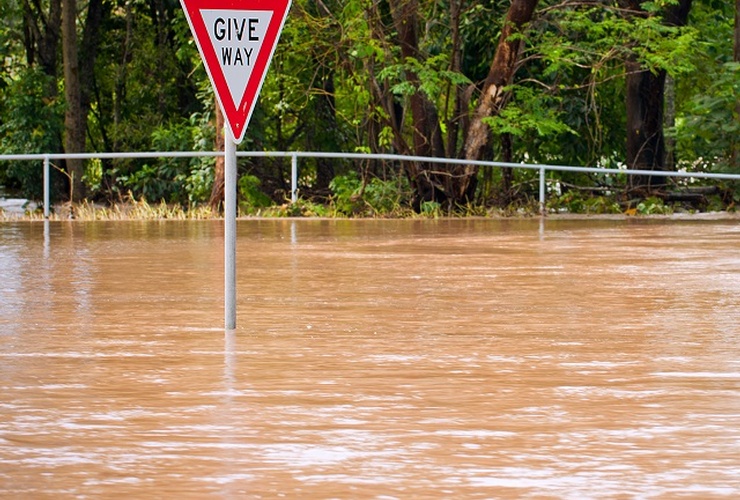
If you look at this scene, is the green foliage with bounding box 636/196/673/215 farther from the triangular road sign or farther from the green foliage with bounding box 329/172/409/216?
the triangular road sign

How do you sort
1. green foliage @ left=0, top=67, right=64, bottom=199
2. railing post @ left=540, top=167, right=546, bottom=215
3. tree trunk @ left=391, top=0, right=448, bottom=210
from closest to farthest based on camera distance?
railing post @ left=540, top=167, right=546, bottom=215
tree trunk @ left=391, top=0, right=448, bottom=210
green foliage @ left=0, top=67, right=64, bottom=199

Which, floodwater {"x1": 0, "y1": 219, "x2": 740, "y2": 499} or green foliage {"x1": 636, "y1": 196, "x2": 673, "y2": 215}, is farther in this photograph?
green foliage {"x1": 636, "y1": 196, "x2": 673, "y2": 215}

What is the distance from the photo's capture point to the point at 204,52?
8.73 metres

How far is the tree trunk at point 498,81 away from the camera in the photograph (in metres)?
26.8

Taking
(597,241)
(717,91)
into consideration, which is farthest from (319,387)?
(717,91)

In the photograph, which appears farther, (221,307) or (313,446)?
(221,307)

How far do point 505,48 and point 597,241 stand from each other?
9.44 m

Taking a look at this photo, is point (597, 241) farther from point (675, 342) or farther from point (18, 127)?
point (18, 127)

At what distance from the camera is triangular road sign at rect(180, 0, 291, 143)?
876 cm

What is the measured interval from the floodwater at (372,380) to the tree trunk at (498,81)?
12782 mm

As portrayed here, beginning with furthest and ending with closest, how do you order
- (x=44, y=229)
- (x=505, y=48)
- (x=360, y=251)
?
(x=505, y=48), (x=44, y=229), (x=360, y=251)

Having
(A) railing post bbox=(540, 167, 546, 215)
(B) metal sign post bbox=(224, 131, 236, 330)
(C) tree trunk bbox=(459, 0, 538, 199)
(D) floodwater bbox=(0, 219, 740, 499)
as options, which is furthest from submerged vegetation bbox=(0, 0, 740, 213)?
(B) metal sign post bbox=(224, 131, 236, 330)

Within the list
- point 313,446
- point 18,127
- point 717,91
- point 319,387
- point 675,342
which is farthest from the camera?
point 18,127

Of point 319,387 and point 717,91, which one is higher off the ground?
point 717,91
